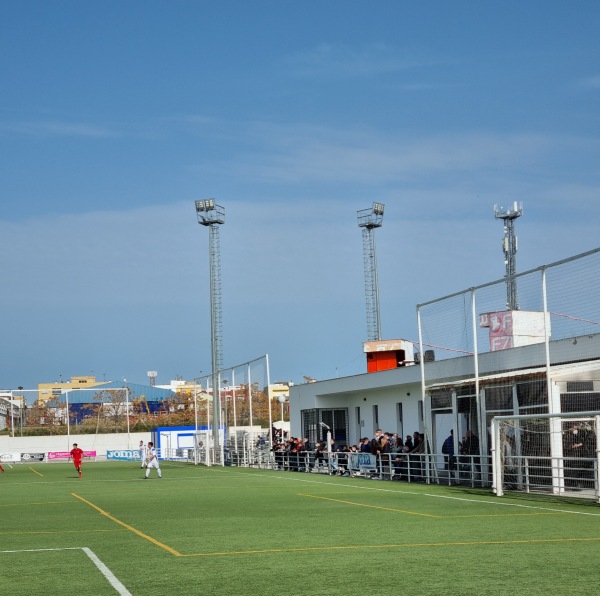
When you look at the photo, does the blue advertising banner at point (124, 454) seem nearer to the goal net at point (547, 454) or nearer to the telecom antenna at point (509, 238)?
the telecom antenna at point (509, 238)

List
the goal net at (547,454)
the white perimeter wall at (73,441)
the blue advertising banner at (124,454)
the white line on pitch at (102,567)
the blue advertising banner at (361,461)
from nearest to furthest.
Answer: the white line on pitch at (102,567) < the goal net at (547,454) < the blue advertising banner at (361,461) < the blue advertising banner at (124,454) < the white perimeter wall at (73,441)

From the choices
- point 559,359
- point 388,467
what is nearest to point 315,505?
point 559,359

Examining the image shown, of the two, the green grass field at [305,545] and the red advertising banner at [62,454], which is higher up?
the green grass field at [305,545]

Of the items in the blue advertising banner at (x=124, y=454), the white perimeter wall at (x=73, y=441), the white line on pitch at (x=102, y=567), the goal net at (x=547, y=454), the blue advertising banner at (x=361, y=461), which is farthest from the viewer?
the white perimeter wall at (x=73, y=441)

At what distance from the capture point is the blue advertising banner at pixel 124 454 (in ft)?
222

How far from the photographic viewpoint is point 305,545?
13.6m

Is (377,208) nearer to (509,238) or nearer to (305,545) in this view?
(509,238)

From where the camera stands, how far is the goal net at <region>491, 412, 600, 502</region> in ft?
70.2

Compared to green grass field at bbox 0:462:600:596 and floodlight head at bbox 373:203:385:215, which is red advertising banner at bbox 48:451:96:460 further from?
green grass field at bbox 0:462:600:596

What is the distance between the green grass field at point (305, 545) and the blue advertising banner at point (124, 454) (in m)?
43.1

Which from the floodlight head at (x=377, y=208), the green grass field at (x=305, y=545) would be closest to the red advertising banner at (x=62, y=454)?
the floodlight head at (x=377, y=208)

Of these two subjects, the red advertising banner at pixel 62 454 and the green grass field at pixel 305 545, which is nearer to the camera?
the green grass field at pixel 305 545

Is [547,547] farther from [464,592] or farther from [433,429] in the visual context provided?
[433,429]

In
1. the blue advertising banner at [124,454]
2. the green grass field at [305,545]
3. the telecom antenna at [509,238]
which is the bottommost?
the blue advertising banner at [124,454]
